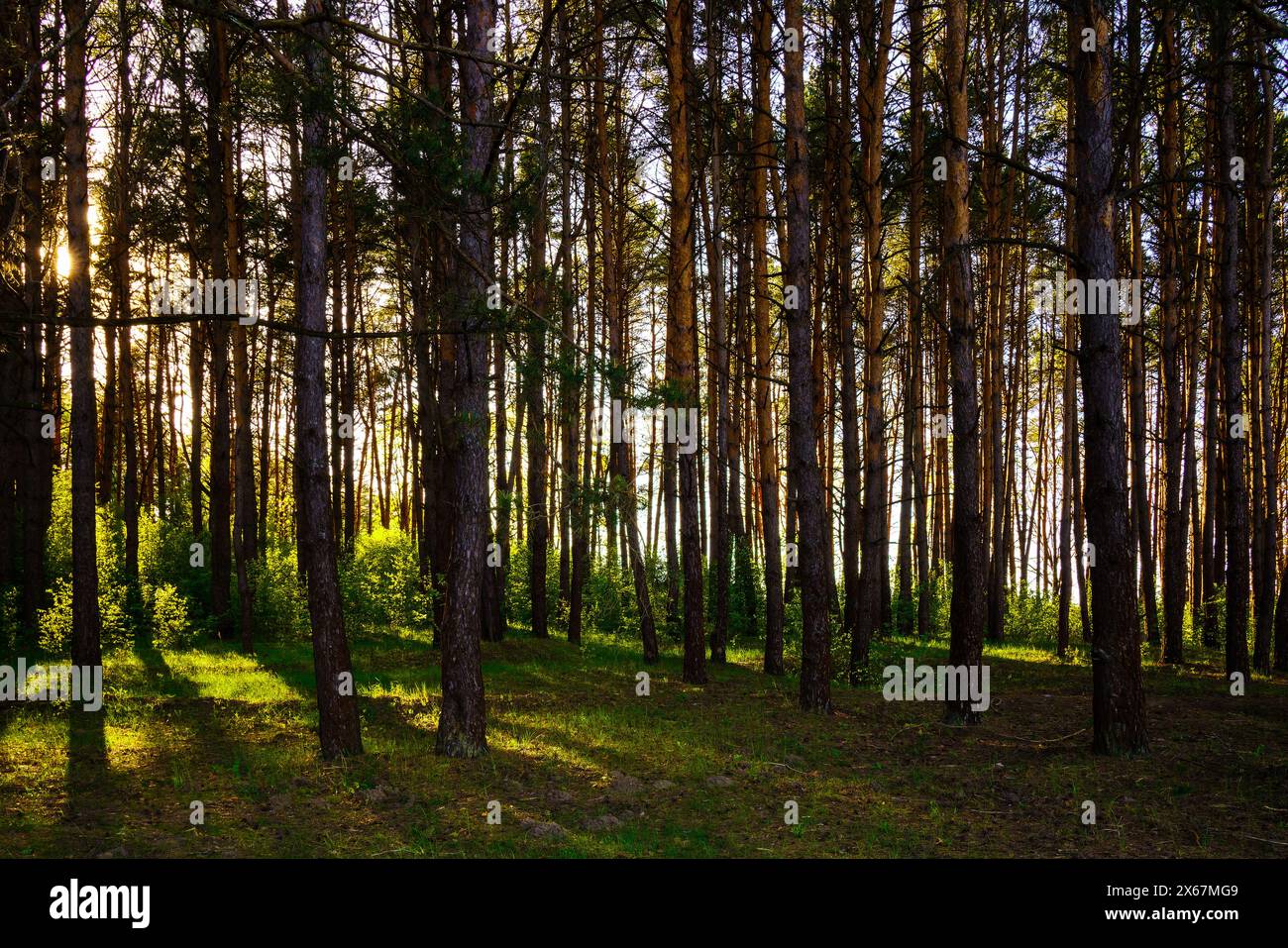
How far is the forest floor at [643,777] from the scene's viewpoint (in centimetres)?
618

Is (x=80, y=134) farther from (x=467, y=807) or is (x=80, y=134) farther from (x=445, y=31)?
(x=467, y=807)

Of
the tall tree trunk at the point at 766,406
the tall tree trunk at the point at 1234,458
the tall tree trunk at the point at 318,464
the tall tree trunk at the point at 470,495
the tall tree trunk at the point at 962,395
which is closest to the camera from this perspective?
the tall tree trunk at the point at 318,464

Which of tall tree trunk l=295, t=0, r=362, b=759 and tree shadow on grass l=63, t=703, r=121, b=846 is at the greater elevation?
tall tree trunk l=295, t=0, r=362, b=759

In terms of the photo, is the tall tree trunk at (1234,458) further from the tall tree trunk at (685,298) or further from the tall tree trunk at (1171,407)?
the tall tree trunk at (685,298)

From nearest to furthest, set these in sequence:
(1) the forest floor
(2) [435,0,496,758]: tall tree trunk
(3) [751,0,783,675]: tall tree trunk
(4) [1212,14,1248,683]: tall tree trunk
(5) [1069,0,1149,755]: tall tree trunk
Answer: (1) the forest floor, (5) [1069,0,1149,755]: tall tree trunk, (2) [435,0,496,758]: tall tree trunk, (4) [1212,14,1248,683]: tall tree trunk, (3) [751,0,783,675]: tall tree trunk

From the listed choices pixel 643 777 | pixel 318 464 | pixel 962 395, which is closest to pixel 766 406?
pixel 962 395

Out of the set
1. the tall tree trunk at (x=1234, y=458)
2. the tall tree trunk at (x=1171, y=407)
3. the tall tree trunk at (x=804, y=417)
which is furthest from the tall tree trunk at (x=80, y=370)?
the tall tree trunk at (x=1171, y=407)

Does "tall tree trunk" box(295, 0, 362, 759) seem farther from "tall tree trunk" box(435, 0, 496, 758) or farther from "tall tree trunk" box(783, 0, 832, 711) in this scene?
"tall tree trunk" box(783, 0, 832, 711)

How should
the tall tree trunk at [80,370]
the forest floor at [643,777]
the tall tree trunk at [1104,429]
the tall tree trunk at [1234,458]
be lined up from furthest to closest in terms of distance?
the tall tree trunk at [1234,458] → the tall tree trunk at [80,370] → the tall tree trunk at [1104,429] → the forest floor at [643,777]

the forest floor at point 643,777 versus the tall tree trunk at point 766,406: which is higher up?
the tall tree trunk at point 766,406

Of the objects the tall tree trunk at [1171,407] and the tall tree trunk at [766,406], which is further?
the tall tree trunk at [1171,407]

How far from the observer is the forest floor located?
20.3 feet

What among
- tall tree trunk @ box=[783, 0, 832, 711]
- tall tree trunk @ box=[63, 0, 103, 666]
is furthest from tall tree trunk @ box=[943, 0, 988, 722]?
tall tree trunk @ box=[63, 0, 103, 666]
